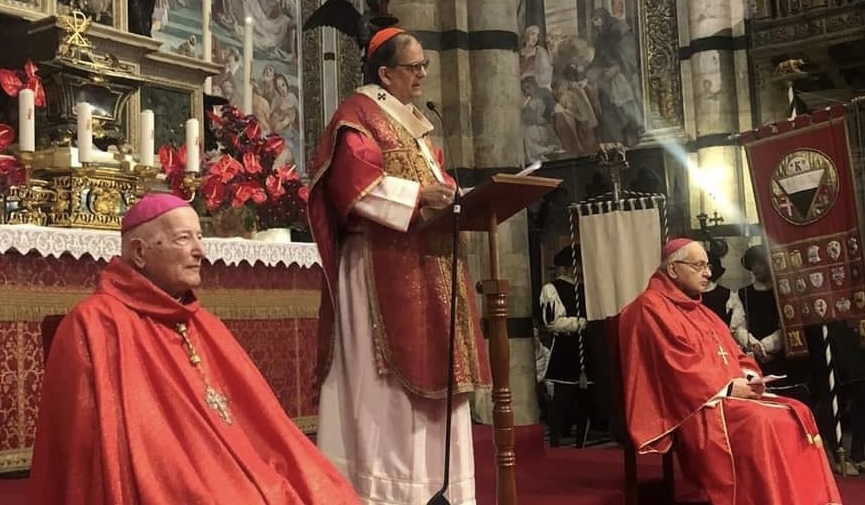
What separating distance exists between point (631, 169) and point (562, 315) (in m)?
3.45

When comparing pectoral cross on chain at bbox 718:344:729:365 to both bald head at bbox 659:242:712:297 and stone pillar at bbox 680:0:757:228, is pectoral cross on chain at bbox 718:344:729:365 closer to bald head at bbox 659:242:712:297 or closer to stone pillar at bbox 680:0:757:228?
bald head at bbox 659:242:712:297

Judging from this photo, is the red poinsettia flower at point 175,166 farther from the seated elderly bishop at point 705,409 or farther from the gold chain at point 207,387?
the gold chain at point 207,387

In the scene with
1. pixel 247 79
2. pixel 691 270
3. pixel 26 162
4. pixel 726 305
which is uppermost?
pixel 247 79

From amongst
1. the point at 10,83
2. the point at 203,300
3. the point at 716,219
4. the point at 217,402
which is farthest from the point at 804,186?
the point at 217,402

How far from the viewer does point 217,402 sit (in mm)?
2703

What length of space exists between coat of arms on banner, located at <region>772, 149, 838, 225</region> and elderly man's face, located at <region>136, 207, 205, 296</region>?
622 centimetres

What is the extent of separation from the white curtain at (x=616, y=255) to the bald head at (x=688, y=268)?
12.8 ft

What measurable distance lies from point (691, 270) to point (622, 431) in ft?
3.38

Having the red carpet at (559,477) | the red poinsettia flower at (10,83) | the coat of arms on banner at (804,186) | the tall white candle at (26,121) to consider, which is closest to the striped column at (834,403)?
the red carpet at (559,477)

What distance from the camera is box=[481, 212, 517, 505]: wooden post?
321 cm

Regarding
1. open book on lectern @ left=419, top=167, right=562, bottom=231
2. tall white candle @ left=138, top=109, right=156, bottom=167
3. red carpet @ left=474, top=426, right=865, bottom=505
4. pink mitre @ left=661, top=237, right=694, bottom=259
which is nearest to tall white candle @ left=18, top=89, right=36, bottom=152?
tall white candle @ left=138, top=109, right=156, bottom=167

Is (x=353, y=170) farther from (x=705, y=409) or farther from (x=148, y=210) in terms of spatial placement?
(x=705, y=409)

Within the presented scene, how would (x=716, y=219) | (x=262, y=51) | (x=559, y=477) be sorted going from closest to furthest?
(x=559, y=477), (x=262, y=51), (x=716, y=219)

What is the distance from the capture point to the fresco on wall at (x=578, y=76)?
12.1 meters
